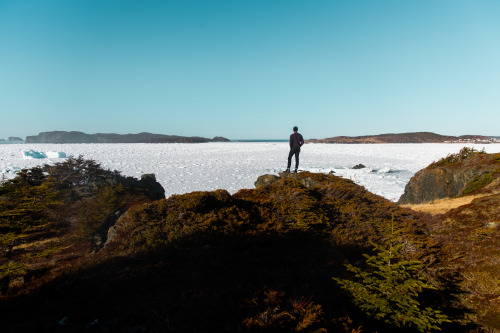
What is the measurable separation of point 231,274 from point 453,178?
13.9m

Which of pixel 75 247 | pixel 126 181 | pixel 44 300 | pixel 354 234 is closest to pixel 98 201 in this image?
pixel 75 247

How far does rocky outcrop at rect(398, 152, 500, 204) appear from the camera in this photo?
11.6 m

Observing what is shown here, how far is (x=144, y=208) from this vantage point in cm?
678

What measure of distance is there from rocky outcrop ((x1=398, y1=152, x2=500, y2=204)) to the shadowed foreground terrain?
19.9 ft

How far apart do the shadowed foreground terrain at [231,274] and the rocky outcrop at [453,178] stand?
606cm

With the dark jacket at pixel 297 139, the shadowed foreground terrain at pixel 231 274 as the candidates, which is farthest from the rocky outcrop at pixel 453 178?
the dark jacket at pixel 297 139

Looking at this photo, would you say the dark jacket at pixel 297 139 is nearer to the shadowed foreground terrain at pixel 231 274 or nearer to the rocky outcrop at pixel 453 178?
the shadowed foreground terrain at pixel 231 274

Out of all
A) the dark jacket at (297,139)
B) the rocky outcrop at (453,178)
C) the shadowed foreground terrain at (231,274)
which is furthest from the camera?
the dark jacket at (297,139)

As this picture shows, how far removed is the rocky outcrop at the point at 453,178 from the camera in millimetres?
11602

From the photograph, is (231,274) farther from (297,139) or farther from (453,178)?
(453,178)

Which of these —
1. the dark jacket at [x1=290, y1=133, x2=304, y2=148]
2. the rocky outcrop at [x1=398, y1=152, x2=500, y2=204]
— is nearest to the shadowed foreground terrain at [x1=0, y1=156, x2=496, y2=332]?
the dark jacket at [x1=290, y1=133, x2=304, y2=148]

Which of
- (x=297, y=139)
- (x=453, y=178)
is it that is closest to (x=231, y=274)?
(x=297, y=139)

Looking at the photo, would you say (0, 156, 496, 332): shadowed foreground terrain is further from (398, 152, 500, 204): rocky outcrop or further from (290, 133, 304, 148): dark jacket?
(398, 152, 500, 204): rocky outcrop

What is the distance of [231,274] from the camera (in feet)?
16.0
